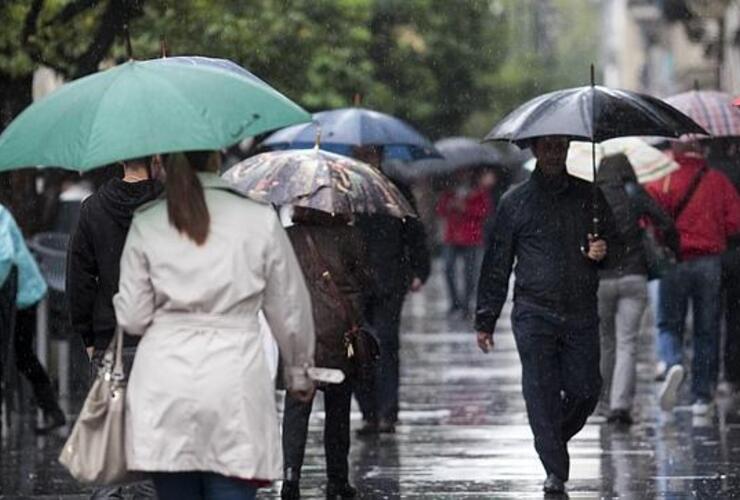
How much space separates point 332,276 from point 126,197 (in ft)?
5.89

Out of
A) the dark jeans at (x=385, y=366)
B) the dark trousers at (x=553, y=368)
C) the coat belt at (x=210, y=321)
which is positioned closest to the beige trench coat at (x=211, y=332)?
the coat belt at (x=210, y=321)

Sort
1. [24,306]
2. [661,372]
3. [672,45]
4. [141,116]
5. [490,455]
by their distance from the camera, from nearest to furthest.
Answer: [141,116] → [490,455] → [24,306] → [661,372] → [672,45]

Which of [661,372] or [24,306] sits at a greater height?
[24,306]

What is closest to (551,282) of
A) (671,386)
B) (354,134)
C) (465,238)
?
(671,386)

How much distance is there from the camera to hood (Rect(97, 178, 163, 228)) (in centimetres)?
884

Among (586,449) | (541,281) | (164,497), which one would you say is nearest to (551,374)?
(541,281)

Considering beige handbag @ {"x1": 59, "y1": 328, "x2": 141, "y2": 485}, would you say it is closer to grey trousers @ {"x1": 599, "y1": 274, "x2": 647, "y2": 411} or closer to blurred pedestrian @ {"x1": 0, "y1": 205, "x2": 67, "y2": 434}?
blurred pedestrian @ {"x1": 0, "y1": 205, "x2": 67, "y2": 434}

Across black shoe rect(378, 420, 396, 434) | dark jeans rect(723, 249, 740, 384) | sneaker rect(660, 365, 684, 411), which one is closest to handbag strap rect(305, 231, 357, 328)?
black shoe rect(378, 420, 396, 434)

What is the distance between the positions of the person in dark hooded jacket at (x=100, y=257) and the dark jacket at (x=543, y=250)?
8.26 feet

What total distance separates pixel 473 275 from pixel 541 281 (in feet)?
60.3

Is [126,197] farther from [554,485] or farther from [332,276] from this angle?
[554,485]

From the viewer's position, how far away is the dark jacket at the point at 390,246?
14.0 meters

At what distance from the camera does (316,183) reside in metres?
10.5

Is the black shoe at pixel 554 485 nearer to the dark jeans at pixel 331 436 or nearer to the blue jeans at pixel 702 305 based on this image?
the dark jeans at pixel 331 436
